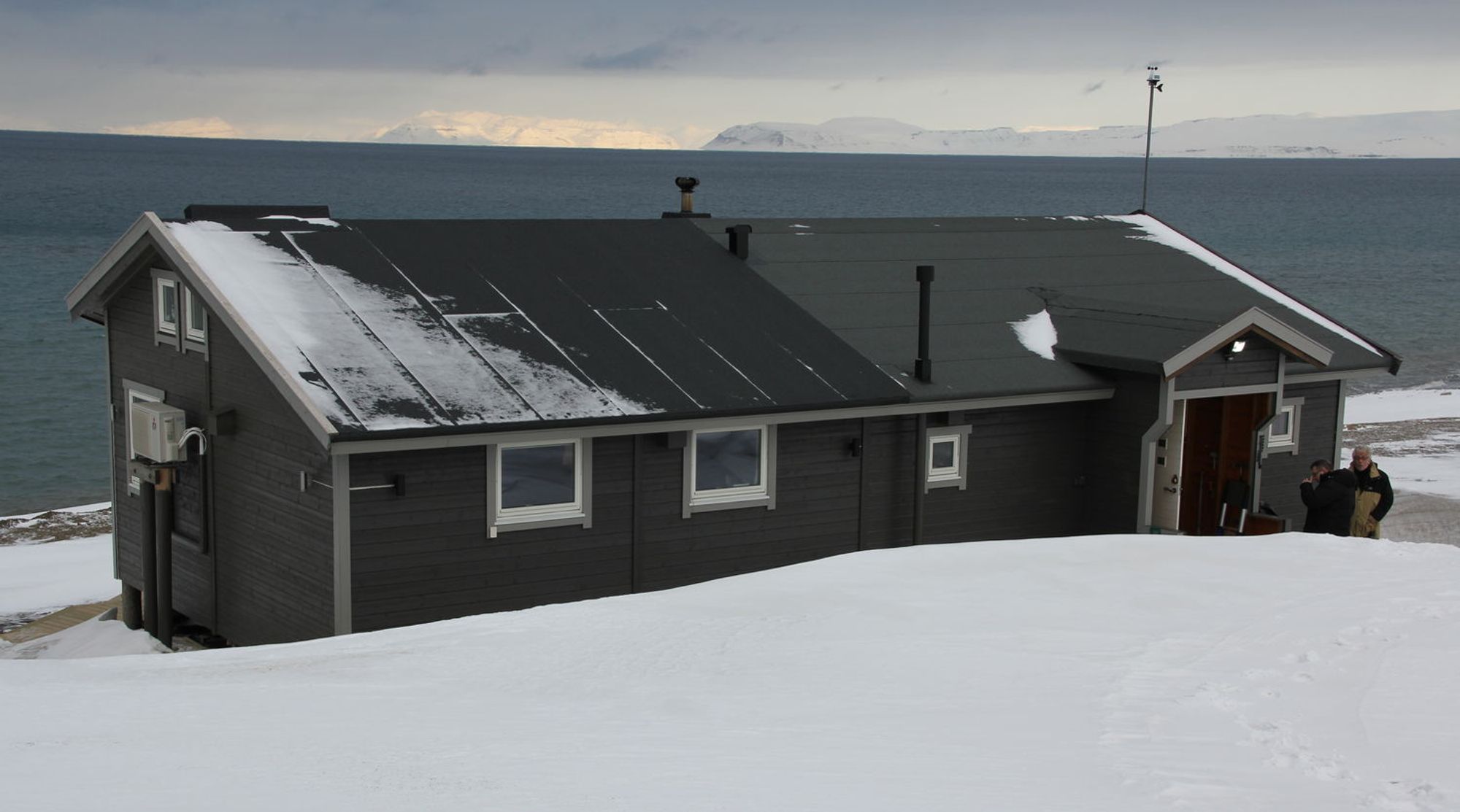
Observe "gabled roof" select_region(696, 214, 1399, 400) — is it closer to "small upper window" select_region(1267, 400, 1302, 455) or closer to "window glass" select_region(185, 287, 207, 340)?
"small upper window" select_region(1267, 400, 1302, 455)

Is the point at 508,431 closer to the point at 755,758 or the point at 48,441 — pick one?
the point at 755,758

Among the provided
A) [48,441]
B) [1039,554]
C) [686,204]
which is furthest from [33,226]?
[1039,554]

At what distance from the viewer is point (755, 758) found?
9.62 m

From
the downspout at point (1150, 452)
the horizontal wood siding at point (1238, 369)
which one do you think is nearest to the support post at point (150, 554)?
the downspout at point (1150, 452)

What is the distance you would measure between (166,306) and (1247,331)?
11958 mm

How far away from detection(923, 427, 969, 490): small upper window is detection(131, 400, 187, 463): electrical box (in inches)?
317

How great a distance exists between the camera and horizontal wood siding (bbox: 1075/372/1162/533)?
17828mm

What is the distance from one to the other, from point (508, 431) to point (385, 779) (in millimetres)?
5753

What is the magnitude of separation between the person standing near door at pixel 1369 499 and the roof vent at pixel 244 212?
39.6 feet

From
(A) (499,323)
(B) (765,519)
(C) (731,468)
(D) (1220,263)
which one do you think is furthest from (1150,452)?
(A) (499,323)

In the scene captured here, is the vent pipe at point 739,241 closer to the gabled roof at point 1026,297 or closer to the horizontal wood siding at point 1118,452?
the gabled roof at point 1026,297

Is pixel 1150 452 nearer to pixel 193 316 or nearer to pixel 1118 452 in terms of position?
pixel 1118 452

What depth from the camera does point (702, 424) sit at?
15.5 meters

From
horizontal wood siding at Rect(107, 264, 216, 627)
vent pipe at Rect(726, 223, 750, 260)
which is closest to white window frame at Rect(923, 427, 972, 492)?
vent pipe at Rect(726, 223, 750, 260)
